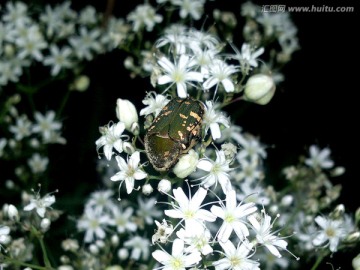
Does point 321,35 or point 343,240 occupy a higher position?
point 321,35

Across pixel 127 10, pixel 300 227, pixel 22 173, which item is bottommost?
pixel 300 227

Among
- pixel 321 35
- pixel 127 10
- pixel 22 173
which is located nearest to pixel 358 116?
pixel 321 35

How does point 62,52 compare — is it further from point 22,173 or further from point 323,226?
point 323,226

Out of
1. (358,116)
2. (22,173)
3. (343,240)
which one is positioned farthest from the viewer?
(358,116)

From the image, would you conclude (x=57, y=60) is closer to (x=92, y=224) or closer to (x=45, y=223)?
(x=92, y=224)

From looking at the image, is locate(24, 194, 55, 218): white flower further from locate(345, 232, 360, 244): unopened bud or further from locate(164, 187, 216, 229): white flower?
locate(345, 232, 360, 244): unopened bud
